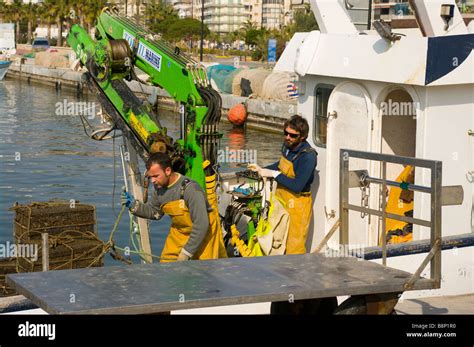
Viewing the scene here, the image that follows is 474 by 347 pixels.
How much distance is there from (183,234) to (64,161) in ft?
77.9

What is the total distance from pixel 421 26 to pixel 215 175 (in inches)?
113

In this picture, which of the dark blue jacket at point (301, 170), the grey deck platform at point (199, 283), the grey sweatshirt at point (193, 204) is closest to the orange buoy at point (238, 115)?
the dark blue jacket at point (301, 170)

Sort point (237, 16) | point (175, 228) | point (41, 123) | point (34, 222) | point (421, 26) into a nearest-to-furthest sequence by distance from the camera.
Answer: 1. point (175, 228)
2. point (421, 26)
3. point (34, 222)
4. point (41, 123)
5. point (237, 16)

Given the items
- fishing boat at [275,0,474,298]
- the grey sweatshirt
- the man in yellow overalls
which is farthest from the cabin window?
the grey sweatshirt

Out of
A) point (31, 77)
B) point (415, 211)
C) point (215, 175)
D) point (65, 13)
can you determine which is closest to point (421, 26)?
point (415, 211)

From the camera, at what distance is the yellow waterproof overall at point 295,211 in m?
9.70

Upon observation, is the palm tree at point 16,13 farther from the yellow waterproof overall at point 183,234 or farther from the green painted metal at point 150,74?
the yellow waterproof overall at point 183,234

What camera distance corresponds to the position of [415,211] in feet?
30.6

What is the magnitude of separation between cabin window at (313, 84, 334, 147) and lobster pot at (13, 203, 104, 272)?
2.81m

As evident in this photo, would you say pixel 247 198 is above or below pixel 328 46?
below

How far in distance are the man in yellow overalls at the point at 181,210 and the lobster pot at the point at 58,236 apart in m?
2.26

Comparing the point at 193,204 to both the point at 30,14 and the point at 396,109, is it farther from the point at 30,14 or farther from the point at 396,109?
the point at 30,14

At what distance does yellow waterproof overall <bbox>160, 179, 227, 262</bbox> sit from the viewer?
852 cm
